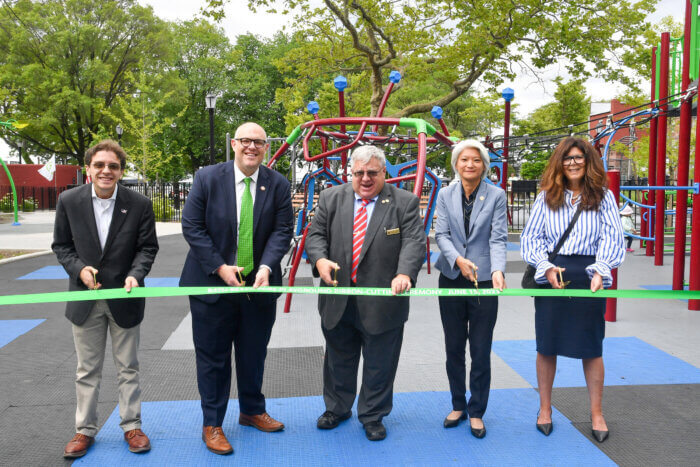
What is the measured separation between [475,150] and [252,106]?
40554mm

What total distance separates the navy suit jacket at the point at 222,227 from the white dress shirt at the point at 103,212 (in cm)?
41

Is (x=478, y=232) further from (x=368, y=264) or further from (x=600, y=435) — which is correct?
(x=600, y=435)

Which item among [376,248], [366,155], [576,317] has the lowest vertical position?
[576,317]

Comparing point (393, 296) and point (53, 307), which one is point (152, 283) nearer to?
point (53, 307)

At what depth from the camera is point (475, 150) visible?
137 inches

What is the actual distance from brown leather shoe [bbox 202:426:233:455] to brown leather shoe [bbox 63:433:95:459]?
646 mm

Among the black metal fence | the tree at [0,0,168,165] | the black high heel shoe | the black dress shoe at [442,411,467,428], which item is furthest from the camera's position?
the tree at [0,0,168,165]

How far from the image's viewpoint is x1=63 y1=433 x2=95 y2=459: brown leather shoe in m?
3.23

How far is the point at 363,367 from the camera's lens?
3.48m

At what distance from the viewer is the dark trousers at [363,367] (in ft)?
11.4

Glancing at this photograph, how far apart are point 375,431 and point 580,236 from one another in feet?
5.42

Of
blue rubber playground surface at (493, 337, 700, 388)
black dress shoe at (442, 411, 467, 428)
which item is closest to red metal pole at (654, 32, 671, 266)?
blue rubber playground surface at (493, 337, 700, 388)

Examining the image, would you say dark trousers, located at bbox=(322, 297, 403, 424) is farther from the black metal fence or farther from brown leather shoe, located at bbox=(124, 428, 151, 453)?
the black metal fence

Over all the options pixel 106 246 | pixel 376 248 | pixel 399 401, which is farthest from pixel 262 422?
pixel 106 246
